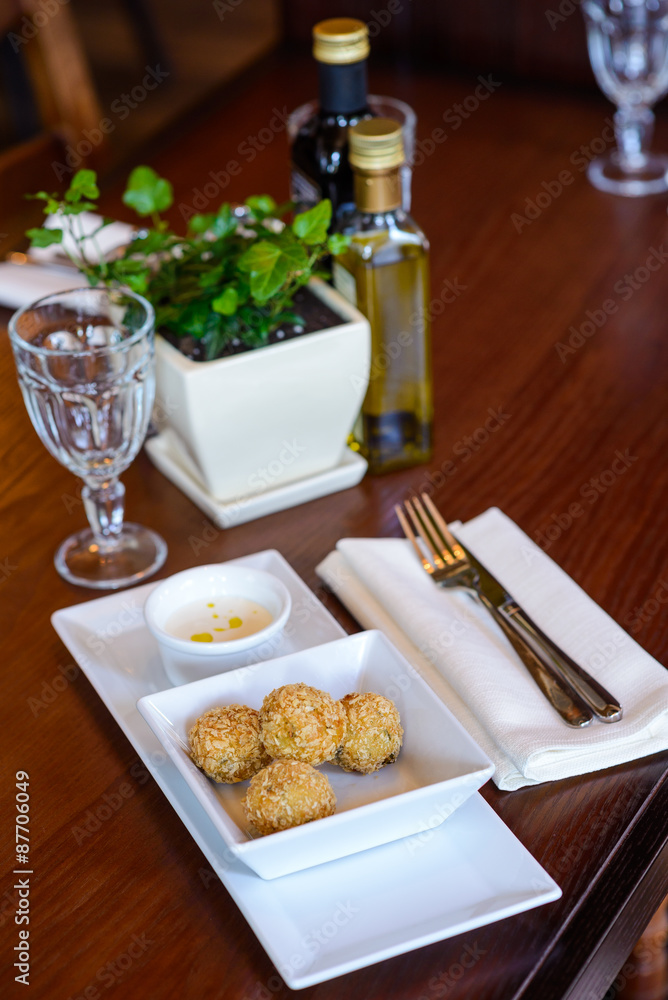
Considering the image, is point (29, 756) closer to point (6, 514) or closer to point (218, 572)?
point (218, 572)

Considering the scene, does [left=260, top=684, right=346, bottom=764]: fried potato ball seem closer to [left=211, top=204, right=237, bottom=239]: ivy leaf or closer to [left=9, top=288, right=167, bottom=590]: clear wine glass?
[left=9, top=288, right=167, bottom=590]: clear wine glass

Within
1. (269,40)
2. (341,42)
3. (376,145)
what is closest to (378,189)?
(376,145)

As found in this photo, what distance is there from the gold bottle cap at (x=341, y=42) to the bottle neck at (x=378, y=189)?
0.41 feet

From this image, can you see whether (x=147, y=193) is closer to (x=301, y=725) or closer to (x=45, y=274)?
(x=45, y=274)

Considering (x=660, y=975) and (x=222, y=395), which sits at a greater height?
(x=222, y=395)

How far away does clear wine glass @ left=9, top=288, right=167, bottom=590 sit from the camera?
80 cm

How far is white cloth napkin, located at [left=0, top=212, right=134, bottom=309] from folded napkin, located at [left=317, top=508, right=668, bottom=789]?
1.53ft

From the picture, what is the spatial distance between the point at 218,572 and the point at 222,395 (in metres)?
0.15

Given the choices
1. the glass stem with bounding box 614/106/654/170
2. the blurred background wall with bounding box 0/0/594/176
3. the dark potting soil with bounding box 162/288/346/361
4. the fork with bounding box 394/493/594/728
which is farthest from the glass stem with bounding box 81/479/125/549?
the glass stem with bounding box 614/106/654/170

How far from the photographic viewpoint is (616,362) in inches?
42.9

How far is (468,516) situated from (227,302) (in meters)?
0.26

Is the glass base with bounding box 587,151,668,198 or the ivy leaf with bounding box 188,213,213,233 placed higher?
the ivy leaf with bounding box 188,213,213,233

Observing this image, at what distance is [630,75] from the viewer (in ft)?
4.45

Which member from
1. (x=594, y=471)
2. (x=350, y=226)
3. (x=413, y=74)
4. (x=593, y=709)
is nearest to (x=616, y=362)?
(x=594, y=471)
